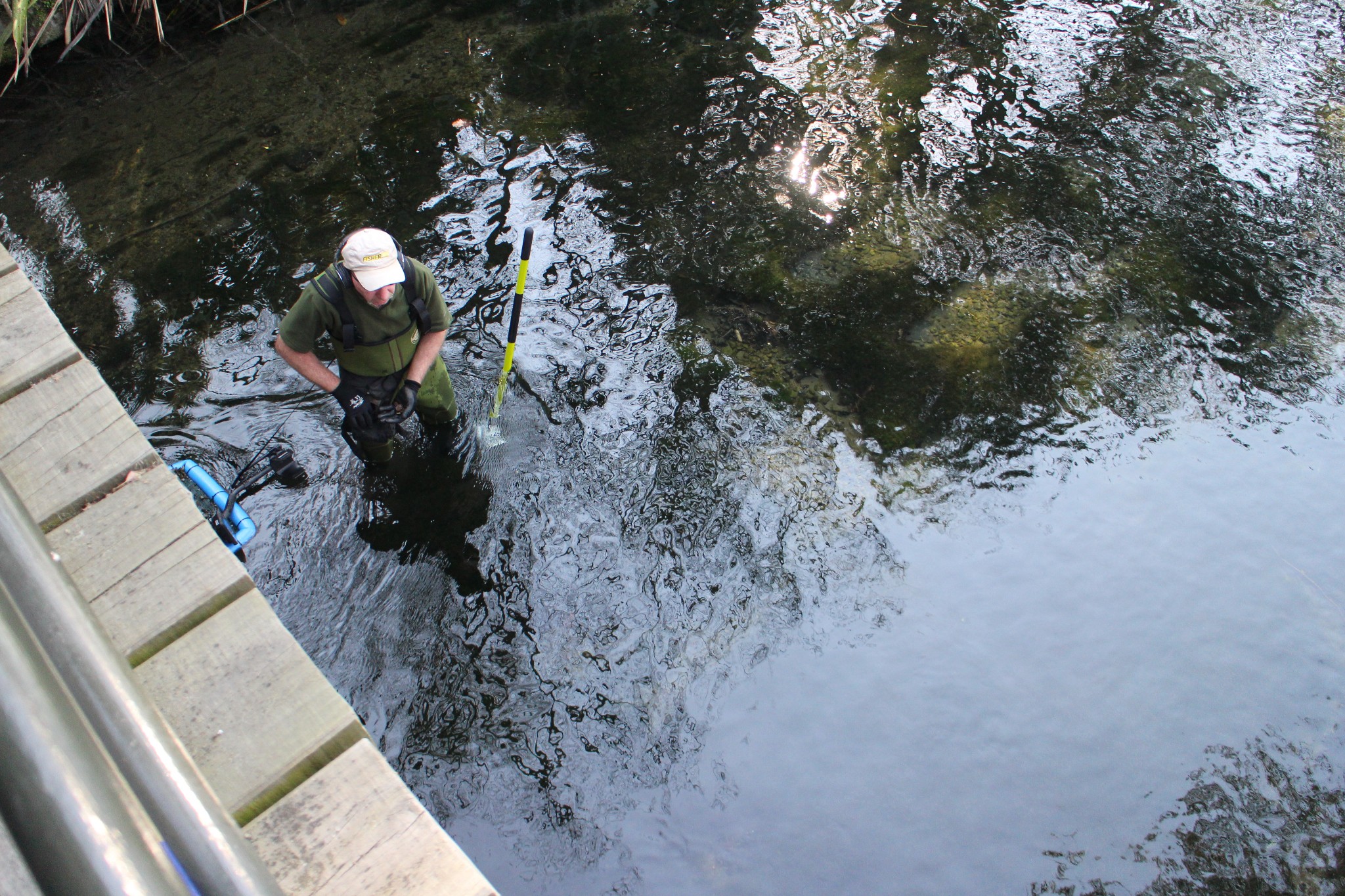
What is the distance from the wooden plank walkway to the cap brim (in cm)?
123

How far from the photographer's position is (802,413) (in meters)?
5.38

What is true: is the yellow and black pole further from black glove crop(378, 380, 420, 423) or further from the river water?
black glove crop(378, 380, 420, 423)

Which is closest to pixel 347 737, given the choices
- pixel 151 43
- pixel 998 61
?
pixel 998 61

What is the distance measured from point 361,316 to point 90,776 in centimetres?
396

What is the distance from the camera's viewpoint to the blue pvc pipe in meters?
4.29

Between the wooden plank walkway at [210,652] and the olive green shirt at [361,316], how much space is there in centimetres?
117

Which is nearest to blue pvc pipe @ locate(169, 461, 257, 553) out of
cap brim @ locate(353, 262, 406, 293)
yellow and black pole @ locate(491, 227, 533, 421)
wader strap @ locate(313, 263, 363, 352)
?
wader strap @ locate(313, 263, 363, 352)

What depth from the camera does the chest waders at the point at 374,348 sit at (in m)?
4.03

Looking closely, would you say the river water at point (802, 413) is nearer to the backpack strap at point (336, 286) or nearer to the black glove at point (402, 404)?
the black glove at point (402, 404)

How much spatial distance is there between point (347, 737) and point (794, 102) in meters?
7.15

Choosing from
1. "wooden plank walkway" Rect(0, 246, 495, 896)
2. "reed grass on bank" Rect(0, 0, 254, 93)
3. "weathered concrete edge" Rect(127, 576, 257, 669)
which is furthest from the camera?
"reed grass on bank" Rect(0, 0, 254, 93)

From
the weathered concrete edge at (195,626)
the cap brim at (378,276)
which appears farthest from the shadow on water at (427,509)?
the weathered concrete edge at (195,626)

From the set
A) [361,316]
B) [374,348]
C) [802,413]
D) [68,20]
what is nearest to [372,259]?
[361,316]

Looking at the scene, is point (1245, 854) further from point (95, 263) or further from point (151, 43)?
point (151, 43)
